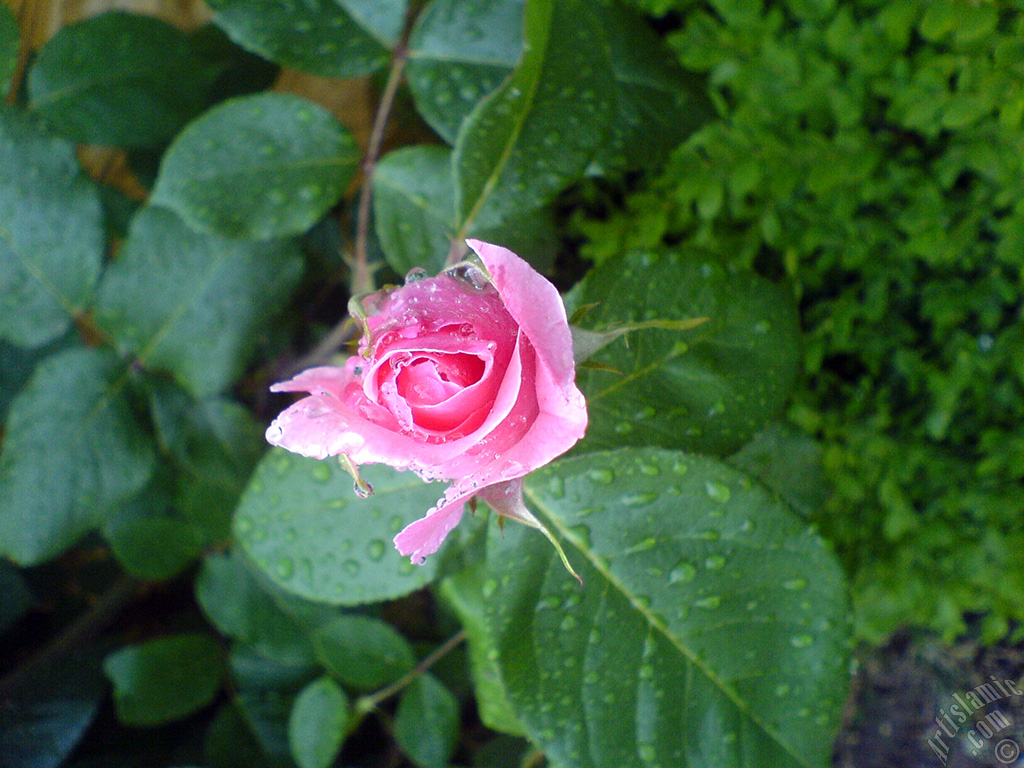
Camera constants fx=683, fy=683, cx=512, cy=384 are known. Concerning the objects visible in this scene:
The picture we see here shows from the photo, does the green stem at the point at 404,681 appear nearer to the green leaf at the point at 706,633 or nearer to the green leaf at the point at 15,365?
the green leaf at the point at 706,633

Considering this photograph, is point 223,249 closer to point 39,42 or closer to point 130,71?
point 130,71

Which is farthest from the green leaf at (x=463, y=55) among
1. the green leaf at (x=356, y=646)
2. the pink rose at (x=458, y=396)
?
the green leaf at (x=356, y=646)

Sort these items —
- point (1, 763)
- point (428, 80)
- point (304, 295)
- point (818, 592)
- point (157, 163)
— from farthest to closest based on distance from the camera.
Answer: point (304, 295) → point (157, 163) → point (1, 763) → point (428, 80) → point (818, 592)

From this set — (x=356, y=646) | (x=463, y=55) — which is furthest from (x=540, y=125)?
(x=356, y=646)

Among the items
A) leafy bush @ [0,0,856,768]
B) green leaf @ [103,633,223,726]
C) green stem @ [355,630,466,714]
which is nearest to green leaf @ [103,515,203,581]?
leafy bush @ [0,0,856,768]

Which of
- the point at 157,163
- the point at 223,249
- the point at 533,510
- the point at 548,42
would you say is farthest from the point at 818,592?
the point at 157,163

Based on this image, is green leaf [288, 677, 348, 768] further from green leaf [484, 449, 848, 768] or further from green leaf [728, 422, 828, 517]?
green leaf [728, 422, 828, 517]
